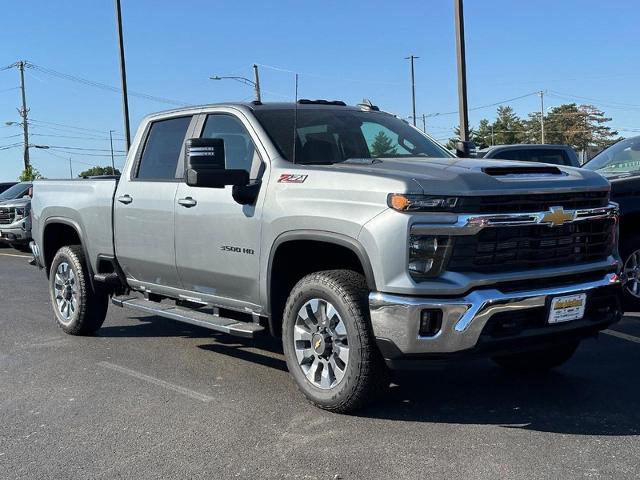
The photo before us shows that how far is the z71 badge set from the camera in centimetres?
469

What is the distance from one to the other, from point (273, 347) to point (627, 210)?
13.1 feet

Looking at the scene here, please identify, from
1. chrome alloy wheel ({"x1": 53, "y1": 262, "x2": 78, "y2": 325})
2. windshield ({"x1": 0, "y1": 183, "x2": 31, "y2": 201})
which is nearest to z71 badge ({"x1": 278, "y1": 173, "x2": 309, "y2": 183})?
chrome alloy wheel ({"x1": 53, "y1": 262, "x2": 78, "y2": 325})

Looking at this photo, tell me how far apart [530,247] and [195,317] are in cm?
263

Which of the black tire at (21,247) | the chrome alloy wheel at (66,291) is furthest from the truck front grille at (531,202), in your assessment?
the black tire at (21,247)

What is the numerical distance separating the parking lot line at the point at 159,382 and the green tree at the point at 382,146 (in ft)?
7.15

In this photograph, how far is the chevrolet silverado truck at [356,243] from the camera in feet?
13.2

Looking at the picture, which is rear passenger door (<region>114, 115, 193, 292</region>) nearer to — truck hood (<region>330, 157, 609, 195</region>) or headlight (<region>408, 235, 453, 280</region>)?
truck hood (<region>330, 157, 609, 195</region>)

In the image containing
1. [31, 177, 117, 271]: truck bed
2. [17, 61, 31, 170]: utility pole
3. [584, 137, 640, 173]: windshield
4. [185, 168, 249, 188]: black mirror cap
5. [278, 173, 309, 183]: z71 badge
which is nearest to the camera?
[278, 173, 309, 183]: z71 badge

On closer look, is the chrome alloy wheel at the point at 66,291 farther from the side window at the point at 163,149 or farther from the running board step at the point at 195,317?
the side window at the point at 163,149

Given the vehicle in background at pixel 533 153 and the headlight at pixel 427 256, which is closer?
the headlight at pixel 427 256

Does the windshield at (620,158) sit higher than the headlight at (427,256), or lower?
higher

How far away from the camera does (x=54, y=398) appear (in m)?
5.10

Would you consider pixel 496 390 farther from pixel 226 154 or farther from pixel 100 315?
pixel 100 315

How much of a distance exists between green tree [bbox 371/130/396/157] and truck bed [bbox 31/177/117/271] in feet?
8.14
